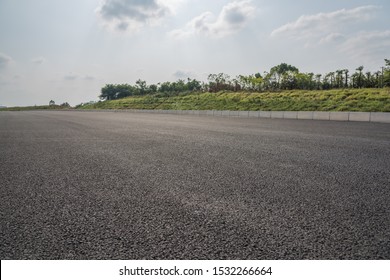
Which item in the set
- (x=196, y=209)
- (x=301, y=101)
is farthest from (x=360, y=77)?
(x=196, y=209)

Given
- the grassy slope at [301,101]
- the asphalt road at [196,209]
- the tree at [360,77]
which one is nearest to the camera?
the asphalt road at [196,209]

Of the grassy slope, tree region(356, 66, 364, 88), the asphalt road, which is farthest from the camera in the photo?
tree region(356, 66, 364, 88)

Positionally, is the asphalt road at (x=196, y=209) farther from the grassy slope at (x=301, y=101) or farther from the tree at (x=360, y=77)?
the tree at (x=360, y=77)

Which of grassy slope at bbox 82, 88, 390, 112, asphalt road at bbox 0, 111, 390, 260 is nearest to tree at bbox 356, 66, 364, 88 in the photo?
grassy slope at bbox 82, 88, 390, 112

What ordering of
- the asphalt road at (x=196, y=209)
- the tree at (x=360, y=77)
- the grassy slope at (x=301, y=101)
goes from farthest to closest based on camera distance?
1. the tree at (x=360, y=77)
2. the grassy slope at (x=301, y=101)
3. the asphalt road at (x=196, y=209)

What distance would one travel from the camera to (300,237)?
2.31m

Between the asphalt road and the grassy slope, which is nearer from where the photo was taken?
the asphalt road

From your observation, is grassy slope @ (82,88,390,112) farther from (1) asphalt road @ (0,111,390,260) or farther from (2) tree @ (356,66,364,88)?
(1) asphalt road @ (0,111,390,260)

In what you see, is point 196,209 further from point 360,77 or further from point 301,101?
point 360,77

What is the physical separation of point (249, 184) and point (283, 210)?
1.03 m

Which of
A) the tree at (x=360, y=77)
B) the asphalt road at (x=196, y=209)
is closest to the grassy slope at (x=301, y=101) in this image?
the tree at (x=360, y=77)

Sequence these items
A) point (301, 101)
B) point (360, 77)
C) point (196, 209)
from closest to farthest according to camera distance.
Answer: point (196, 209), point (301, 101), point (360, 77)

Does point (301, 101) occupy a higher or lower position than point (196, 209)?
lower
